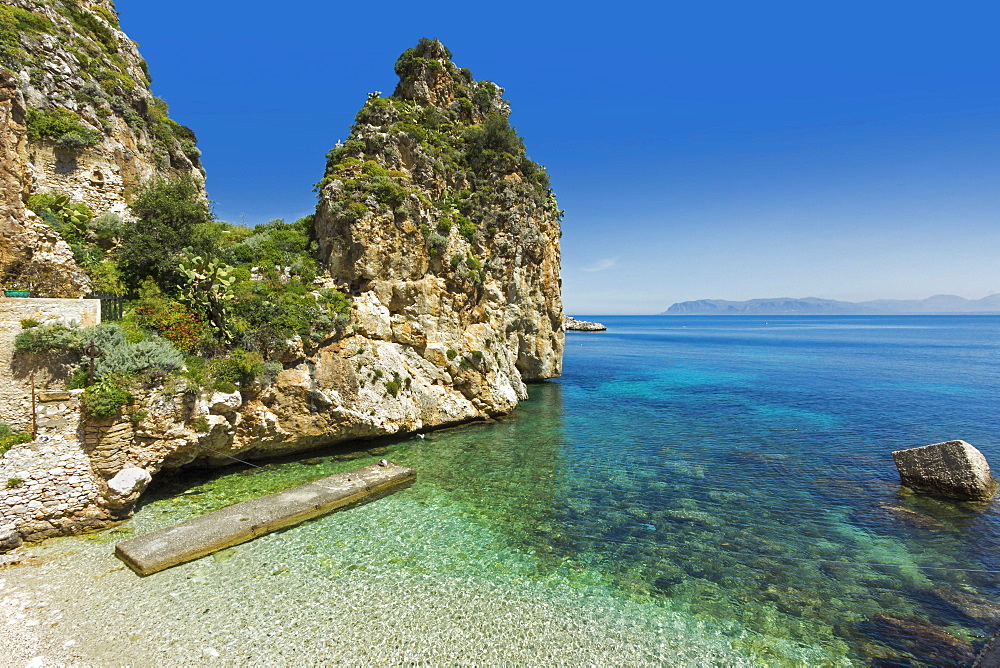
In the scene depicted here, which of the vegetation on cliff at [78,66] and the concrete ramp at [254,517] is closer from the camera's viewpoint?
the concrete ramp at [254,517]

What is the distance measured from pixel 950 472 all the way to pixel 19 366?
93.0 feet

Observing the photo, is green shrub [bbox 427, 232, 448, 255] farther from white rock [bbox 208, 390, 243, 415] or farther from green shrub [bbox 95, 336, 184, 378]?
green shrub [bbox 95, 336, 184, 378]

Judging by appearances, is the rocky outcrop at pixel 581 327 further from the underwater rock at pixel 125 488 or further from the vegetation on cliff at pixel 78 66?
the underwater rock at pixel 125 488

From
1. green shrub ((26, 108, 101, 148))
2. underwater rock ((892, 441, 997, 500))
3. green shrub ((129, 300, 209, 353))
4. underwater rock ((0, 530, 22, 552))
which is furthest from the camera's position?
green shrub ((26, 108, 101, 148))

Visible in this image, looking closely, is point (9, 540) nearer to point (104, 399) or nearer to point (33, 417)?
point (33, 417)

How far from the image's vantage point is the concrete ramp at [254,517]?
31.9 ft

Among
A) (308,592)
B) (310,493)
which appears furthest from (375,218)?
(308,592)

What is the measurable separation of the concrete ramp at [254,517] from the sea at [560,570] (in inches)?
16.3

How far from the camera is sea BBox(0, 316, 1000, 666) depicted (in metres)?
7.74

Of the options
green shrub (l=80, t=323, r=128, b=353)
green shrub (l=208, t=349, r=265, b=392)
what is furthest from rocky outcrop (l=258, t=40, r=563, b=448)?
green shrub (l=80, t=323, r=128, b=353)

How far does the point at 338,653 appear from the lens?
293 inches

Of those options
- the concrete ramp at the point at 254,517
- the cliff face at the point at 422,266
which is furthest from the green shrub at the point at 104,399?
the cliff face at the point at 422,266

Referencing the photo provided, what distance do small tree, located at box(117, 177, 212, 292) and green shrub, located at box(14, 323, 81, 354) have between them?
4.78 metres

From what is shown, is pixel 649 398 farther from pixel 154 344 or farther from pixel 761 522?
pixel 154 344
